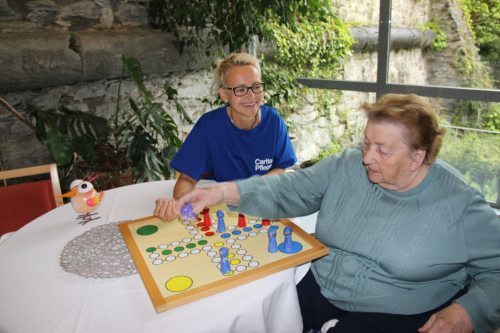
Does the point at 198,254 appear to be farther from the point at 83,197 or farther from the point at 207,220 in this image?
the point at 83,197

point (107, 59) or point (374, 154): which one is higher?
point (107, 59)

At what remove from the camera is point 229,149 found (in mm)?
1863

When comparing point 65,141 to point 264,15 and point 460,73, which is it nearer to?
point 264,15

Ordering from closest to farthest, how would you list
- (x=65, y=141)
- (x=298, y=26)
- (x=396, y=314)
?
(x=396, y=314) < (x=65, y=141) < (x=298, y=26)

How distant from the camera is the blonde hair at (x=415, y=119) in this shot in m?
1.22

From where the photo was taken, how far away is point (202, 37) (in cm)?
325

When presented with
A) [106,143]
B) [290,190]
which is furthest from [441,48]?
[106,143]

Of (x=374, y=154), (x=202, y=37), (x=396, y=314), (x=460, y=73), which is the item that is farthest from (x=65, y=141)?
(x=460, y=73)

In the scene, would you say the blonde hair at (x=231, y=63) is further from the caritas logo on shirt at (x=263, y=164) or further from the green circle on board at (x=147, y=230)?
the green circle on board at (x=147, y=230)

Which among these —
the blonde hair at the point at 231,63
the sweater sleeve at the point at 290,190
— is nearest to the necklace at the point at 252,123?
the blonde hair at the point at 231,63

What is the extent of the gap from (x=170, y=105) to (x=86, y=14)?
905 mm

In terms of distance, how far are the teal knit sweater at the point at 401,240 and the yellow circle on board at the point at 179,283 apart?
0.37 m

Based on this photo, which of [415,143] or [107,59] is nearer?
[415,143]

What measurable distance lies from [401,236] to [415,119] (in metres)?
0.37
